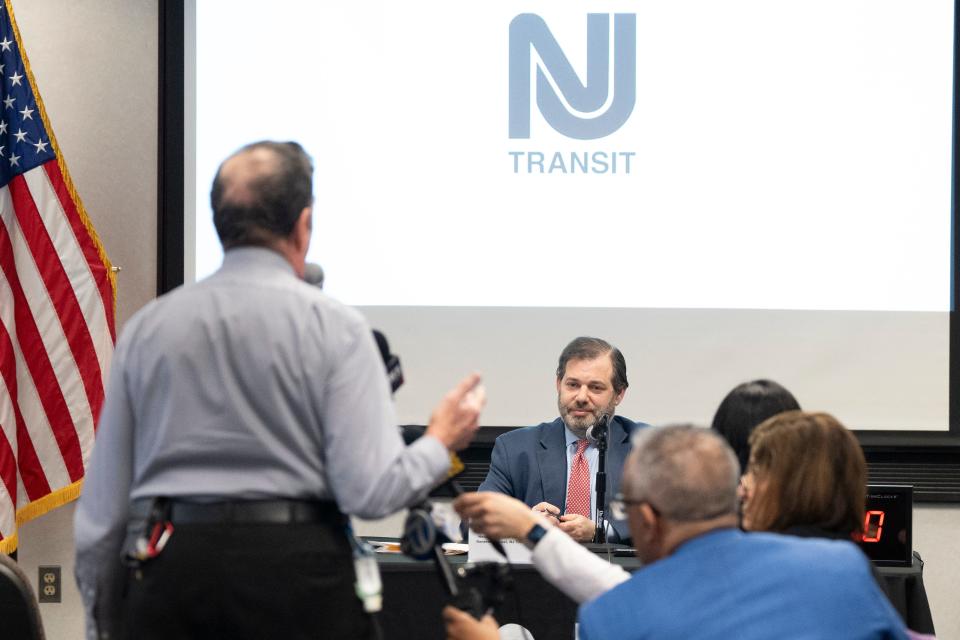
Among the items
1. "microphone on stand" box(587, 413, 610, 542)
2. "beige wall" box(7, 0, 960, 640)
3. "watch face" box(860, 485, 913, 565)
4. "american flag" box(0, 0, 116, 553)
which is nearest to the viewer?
"watch face" box(860, 485, 913, 565)

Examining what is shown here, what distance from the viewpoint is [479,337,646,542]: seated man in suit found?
3.79 meters

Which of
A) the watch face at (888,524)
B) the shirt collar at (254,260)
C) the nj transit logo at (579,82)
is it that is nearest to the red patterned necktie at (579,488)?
the watch face at (888,524)

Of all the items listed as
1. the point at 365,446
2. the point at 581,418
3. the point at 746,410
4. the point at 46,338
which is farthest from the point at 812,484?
the point at 46,338

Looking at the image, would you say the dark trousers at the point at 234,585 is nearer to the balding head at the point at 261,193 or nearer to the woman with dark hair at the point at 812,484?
the balding head at the point at 261,193

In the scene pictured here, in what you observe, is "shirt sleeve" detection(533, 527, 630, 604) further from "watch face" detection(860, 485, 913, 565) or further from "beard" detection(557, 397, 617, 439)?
"beard" detection(557, 397, 617, 439)

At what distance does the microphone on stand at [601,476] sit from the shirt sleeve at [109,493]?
1.81 meters

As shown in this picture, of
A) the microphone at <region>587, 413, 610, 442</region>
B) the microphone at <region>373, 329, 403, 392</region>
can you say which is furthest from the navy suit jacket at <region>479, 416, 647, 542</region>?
the microphone at <region>373, 329, 403, 392</region>

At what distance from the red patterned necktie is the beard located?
80 mm

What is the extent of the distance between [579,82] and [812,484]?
2897 mm

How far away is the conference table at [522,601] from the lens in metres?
3.21

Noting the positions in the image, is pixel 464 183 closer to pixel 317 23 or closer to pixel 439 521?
pixel 317 23

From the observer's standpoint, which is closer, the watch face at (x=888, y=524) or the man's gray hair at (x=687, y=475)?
the man's gray hair at (x=687, y=475)

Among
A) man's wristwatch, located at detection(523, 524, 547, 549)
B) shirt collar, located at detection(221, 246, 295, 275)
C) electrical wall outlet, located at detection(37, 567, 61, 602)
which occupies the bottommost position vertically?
electrical wall outlet, located at detection(37, 567, 61, 602)

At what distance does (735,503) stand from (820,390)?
322 centimetres
